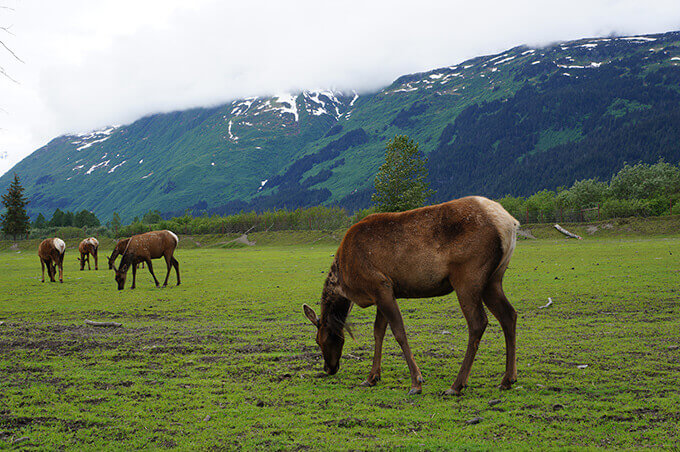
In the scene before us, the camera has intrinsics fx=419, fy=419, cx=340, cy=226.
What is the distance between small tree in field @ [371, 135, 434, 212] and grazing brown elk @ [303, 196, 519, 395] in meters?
47.0

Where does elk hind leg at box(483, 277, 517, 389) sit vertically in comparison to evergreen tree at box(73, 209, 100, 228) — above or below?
below

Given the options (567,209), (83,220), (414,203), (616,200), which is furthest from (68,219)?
(616,200)

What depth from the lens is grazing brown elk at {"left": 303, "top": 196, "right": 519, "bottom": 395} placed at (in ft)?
19.2

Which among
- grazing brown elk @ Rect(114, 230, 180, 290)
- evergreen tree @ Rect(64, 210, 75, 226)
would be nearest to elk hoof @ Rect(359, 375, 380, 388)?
grazing brown elk @ Rect(114, 230, 180, 290)

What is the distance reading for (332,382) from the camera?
258 inches

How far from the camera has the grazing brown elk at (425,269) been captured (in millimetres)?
5848

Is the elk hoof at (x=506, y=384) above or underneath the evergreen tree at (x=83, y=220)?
underneath

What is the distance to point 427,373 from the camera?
6738 mm

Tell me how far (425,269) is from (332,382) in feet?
7.56

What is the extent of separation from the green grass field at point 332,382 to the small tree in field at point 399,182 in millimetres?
40812

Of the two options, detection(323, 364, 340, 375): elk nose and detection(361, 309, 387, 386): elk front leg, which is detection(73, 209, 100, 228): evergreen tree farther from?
detection(361, 309, 387, 386): elk front leg

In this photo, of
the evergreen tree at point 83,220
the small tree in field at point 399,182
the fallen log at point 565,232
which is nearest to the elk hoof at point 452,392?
the small tree in field at point 399,182

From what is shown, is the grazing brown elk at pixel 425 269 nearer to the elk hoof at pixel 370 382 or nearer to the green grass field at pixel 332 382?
the elk hoof at pixel 370 382

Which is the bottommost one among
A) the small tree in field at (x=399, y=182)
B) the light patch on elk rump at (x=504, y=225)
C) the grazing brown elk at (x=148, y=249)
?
the grazing brown elk at (x=148, y=249)
